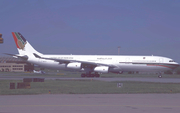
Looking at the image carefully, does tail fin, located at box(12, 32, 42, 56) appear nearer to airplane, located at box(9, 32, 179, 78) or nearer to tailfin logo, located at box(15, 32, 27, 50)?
tailfin logo, located at box(15, 32, 27, 50)

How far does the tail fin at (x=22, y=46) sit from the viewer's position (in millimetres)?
48600

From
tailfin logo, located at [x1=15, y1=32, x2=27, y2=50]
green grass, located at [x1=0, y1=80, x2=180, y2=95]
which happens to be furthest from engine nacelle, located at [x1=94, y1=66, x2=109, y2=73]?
green grass, located at [x1=0, y1=80, x2=180, y2=95]

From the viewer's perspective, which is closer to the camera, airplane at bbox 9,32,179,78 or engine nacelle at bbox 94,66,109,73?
engine nacelle at bbox 94,66,109,73

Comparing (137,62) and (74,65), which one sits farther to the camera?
(137,62)

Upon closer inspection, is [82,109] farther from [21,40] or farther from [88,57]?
[21,40]

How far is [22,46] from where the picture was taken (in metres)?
48.7

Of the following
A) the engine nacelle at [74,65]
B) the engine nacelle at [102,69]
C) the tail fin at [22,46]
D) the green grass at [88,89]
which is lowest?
the green grass at [88,89]

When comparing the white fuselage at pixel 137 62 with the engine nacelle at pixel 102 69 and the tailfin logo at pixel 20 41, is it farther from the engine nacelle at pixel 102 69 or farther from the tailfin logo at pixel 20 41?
the tailfin logo at pixel 20 41

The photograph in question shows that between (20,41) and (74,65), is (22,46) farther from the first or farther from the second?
(74,65)

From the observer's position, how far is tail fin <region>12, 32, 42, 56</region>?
4860cm

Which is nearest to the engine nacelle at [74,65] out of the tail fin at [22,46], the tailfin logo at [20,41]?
the tail fin at [22,46]

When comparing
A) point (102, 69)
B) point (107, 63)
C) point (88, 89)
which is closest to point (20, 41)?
point (102, 69)

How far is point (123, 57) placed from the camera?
149 feet

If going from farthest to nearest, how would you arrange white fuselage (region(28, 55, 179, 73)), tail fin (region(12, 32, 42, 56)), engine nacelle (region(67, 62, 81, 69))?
tail fin (region(12, 32, 42, 56))
white fuselage (region(28, 55, 179, 73))
engine nacelle (region(67, 62, 81, 69))
